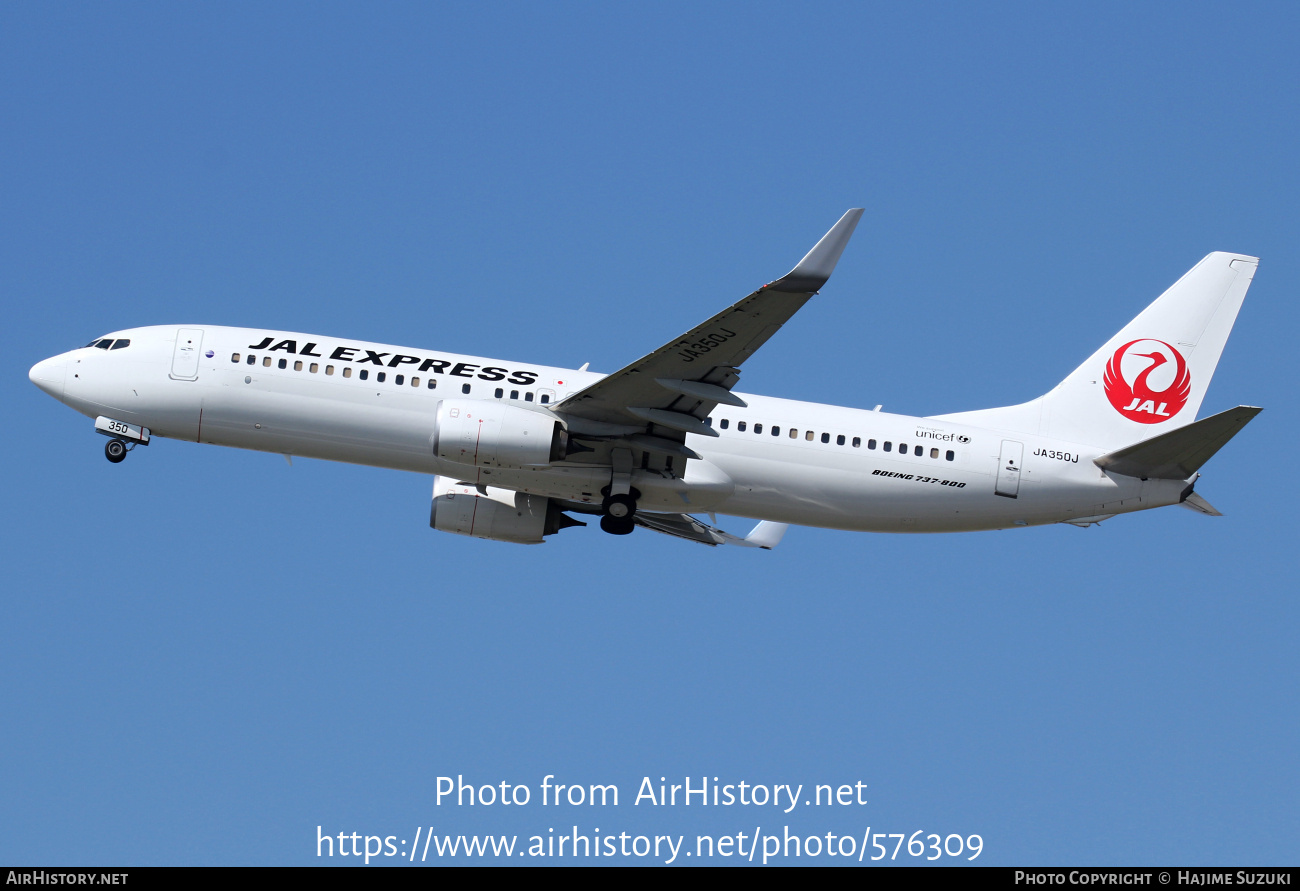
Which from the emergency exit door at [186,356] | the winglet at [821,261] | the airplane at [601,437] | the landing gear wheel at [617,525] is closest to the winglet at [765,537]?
the airplane at [601,437]

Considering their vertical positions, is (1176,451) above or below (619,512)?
above

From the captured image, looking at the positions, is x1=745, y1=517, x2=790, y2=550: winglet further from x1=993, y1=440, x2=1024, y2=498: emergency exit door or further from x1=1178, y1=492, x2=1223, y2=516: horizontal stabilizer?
x1=1178, y1=492, x2=1223, y2=516: horizontal stabilizer

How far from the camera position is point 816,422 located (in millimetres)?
34594

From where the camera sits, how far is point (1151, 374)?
37.2 meters

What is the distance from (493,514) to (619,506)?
470 centimetres

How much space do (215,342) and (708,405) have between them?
502 inches

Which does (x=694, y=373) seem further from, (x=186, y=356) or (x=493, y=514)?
(x=186, y=356)

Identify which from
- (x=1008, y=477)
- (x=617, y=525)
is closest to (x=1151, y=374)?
(x=1008, y=477)

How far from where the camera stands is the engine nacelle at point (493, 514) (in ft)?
123
